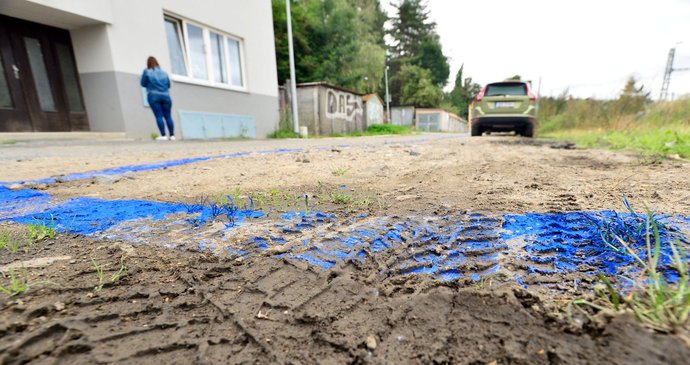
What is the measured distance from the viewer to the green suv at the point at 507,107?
24.8 feet

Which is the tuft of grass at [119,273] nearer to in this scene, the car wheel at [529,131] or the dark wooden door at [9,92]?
the dark wooden door at [9,92]

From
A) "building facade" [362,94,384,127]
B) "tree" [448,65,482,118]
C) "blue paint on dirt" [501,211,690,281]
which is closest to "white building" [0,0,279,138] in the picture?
"blue paint on dirt" [501,211,690,281]

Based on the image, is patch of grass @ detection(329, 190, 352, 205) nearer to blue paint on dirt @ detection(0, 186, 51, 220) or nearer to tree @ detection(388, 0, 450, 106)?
blue paint on dirt @ detection(0, 186, 51, 220)

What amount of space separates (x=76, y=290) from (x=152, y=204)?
962 mm

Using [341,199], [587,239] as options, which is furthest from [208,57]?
[587,239]

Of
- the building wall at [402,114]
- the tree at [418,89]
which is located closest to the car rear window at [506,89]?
the building wall at [402,114]

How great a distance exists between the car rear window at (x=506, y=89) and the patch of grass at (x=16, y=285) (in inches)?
335

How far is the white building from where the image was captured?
18.1ft

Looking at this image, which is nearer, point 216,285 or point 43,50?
point 216,285

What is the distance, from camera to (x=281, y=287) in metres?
0.95

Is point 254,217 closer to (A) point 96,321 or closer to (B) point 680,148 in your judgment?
(A) point 96,321

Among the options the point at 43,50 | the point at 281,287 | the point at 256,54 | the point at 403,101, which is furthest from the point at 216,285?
the point at 403,101

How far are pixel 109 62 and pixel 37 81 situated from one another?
1.26m

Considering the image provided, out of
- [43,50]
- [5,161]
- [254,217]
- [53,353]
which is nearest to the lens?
[53,353]
